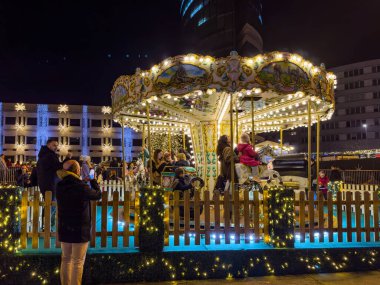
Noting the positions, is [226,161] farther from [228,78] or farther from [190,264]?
[190,264]

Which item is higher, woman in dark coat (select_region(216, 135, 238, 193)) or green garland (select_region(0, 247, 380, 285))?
woman in dark coat (select_region(216, 135, 238, 193))

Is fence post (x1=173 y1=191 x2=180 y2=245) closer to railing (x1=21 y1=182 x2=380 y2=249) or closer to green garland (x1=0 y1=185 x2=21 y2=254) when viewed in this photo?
railing (x1=21 y1=182 x2=380 y2=249)

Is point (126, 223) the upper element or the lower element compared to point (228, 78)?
lower

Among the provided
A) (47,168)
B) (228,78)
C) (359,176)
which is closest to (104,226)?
(47,168)

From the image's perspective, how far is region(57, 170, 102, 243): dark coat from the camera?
4066 mm

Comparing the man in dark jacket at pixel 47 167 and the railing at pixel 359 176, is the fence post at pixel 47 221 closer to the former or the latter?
the man in dark jacket at pixel 47 167

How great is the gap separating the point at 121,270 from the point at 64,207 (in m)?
1.58

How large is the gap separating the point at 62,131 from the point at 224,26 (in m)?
45.3

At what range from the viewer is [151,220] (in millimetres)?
5344

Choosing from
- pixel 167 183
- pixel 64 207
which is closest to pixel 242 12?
pixel 167 183

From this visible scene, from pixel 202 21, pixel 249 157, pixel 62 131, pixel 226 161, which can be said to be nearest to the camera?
pixel 249 157

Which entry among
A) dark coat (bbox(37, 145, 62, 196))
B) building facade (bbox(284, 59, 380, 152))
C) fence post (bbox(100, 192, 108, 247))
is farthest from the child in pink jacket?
building facade (bbox(284, 59, 380, 152))

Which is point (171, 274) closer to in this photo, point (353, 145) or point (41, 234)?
point (41, 234)

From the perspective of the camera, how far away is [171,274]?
17.2 ft
